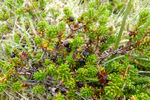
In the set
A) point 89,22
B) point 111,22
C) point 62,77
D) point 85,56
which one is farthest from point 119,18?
point 62,77

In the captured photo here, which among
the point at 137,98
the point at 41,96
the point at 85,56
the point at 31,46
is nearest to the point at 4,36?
the point at 31,46

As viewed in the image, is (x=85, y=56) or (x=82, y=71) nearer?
(x=82, y=71)

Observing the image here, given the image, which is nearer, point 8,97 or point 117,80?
point 117,80

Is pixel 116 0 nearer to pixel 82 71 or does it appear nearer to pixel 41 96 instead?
pixel 82 71

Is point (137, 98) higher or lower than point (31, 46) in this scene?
lower

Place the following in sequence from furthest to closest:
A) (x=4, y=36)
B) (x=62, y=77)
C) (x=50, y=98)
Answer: (x=4, y=36) < (x=50, y=98) < (x=62, y=77)

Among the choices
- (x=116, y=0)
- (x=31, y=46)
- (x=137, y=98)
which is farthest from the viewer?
(x=116, y=0)

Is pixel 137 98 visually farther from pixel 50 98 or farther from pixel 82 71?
pixel 50 98

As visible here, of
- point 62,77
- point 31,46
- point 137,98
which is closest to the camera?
point 137,98

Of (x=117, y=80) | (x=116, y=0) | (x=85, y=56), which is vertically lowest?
(x=117, y=80)
